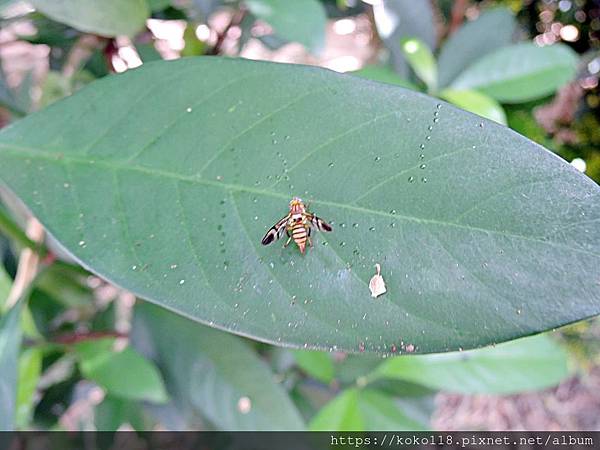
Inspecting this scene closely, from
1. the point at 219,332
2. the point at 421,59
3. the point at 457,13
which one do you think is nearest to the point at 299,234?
the point at 219,332

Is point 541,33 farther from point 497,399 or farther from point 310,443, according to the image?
point 497,399

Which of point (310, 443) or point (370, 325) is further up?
point (370, 325)

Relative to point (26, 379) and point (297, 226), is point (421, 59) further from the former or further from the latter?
point (26, 379)

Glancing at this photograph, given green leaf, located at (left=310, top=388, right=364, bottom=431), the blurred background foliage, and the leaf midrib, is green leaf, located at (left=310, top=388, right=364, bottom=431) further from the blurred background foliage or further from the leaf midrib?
the leaf midrib

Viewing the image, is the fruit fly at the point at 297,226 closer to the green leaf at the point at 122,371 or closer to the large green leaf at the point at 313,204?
the large green leaf at the point at 313,204

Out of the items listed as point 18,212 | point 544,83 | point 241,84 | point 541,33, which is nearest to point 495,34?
point 544,83
